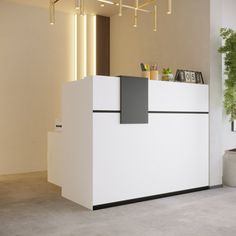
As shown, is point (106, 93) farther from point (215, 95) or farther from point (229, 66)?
point (229, 66)

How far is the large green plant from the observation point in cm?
462

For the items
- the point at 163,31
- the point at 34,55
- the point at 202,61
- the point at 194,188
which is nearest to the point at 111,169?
the point at 194,188

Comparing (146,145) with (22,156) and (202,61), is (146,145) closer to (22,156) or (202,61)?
(202,61)

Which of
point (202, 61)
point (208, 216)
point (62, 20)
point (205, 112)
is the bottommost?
point (208, 216)

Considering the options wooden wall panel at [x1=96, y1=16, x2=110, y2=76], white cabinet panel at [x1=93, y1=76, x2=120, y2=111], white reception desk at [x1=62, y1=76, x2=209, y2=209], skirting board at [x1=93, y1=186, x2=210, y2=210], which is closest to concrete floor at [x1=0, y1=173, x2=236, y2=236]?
skirting board at [x1=93, y1=186, x2=210, y2=210]

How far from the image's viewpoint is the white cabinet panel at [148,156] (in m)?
3.68

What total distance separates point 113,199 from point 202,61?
8.00 ft

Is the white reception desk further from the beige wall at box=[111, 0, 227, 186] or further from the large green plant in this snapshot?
the large green plant

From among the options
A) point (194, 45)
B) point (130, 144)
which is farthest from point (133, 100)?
point (194, 45)

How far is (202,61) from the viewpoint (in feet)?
15.8

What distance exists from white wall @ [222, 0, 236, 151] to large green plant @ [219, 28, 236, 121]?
1.08 feet

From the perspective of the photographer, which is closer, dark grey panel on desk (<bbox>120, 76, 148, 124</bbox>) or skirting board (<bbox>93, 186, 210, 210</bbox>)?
skirting board (<bbox>93, 186, 210, 210</bbox>)

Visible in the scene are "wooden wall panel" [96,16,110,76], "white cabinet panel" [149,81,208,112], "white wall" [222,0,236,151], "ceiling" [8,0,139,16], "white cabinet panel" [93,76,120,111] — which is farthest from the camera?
"wooden wall panel" [96,16,110,76]

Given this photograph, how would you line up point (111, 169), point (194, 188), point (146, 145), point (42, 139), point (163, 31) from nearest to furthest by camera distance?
point (111, 169)
point (146, 145)
point (194, 188)
point (163, 31)
point (42, 139)
